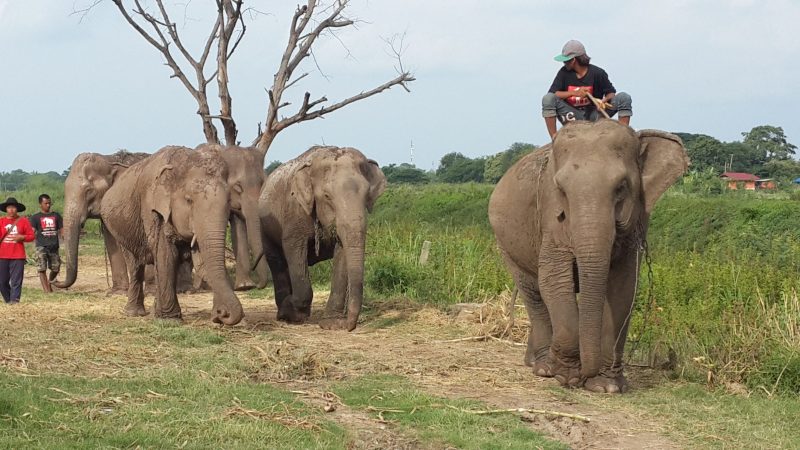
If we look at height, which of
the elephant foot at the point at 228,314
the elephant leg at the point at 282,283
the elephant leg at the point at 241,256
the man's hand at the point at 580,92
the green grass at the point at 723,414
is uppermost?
the man's hand at the point at 580,92

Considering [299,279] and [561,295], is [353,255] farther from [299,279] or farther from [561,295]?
Result: [561,295]

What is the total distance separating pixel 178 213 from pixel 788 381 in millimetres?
6722

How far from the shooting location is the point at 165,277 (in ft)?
40.9

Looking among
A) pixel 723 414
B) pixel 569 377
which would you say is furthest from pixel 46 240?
pixel 723 414

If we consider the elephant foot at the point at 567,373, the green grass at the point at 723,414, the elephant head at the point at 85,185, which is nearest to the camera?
the green grass at the point at 723,414

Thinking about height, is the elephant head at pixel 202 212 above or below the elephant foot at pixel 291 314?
above

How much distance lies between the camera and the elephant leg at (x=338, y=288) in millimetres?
13062

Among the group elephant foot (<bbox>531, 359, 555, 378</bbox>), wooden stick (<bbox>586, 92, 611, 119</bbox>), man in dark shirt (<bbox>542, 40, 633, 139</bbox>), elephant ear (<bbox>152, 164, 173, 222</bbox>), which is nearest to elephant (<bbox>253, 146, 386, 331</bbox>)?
elephant ear (<bbox>152, 164, 173, 222</bbox>)

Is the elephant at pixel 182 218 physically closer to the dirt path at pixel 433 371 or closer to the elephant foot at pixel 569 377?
the dirt path at pixel 433 371

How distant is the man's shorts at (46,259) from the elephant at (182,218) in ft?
13.9

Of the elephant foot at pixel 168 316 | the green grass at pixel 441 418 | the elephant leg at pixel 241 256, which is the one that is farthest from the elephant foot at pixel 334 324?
the green grass at pixel 441 418

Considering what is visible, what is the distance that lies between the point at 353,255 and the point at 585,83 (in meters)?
4.02

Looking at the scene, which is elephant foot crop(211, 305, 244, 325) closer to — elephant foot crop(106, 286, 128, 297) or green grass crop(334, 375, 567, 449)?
green grass crop(334, 375, 567, 449)

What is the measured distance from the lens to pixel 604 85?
9781mm
